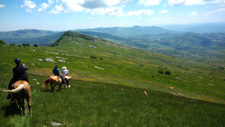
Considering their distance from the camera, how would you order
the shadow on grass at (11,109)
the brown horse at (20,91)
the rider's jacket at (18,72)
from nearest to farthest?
the brown horse at (20,91) → the shadow on grass at (11,109) → the rider's jacket at (18,72)

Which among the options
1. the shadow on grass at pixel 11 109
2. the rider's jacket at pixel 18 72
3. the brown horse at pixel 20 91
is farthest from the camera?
the rider's jacket at pixel 18 72

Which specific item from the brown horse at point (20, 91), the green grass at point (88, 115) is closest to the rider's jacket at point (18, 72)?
the brown horse at point (20, 91)

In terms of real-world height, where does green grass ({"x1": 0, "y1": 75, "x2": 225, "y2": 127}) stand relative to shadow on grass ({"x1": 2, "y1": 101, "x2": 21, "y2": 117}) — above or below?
below

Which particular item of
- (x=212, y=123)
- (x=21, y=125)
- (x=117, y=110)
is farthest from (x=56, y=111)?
(x=212, y=123)

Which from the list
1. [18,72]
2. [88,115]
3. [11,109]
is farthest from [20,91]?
[88,115]

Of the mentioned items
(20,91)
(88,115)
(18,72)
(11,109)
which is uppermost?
(18,72)

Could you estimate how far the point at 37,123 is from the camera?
9.81m

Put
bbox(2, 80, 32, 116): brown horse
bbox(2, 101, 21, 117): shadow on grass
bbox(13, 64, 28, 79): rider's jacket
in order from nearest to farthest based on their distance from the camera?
bbox(2, 80, 32, 116): brown horse
bbox(2, 101, 21, 117): shadow on grass
bbox(13, 64, 28, 79): rider's jacket

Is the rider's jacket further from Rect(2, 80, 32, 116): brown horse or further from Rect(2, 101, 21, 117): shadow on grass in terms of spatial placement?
Rect(2, 101, 21, 117): shadow on grass

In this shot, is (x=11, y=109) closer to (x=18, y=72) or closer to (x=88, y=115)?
(x=18, y=72)

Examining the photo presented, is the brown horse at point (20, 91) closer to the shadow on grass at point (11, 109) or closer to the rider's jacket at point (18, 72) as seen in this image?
the rider's jacket at point (18, 72)

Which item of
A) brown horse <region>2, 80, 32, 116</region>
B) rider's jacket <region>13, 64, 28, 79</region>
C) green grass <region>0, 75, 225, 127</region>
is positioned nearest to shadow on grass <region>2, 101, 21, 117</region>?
green grass <region>0, 75, 225, 127</region>

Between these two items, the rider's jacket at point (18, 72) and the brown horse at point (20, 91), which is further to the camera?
the rider's jacket at point (18, 72)

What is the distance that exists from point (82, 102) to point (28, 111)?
5.12 metres
